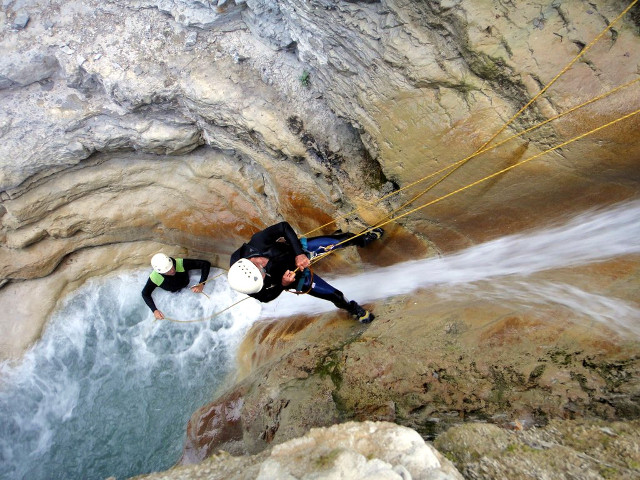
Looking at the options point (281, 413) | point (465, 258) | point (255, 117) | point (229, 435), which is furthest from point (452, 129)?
point (229, 435)

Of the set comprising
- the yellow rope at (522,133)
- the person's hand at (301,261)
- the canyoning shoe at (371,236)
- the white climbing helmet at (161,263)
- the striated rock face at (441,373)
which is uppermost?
the white climbing helmet at (161,263)

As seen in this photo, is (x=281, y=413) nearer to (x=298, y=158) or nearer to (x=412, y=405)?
(x=412, y=405)

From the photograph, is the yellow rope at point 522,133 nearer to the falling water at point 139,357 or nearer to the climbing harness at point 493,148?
the climbing harness at point 493,148

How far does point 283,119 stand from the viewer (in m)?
4.67

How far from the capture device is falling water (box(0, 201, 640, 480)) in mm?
4219

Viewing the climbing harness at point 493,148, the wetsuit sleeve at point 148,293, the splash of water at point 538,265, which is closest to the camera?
the climbing harness at point 493,148

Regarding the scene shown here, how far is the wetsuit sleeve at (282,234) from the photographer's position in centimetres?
403

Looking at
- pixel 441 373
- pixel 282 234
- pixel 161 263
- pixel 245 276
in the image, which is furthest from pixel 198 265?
pixel 441 373

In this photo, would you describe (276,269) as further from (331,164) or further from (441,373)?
(441,373)

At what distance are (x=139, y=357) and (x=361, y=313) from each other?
3303 millimetres

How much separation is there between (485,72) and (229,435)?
3.97m

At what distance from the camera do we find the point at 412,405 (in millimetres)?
3383

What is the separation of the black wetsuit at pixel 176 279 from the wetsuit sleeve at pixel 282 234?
1.94 metres

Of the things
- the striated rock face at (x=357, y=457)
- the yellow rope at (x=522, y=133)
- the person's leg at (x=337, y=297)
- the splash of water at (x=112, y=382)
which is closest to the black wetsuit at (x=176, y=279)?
the splash of water at (x=112, y=382)
